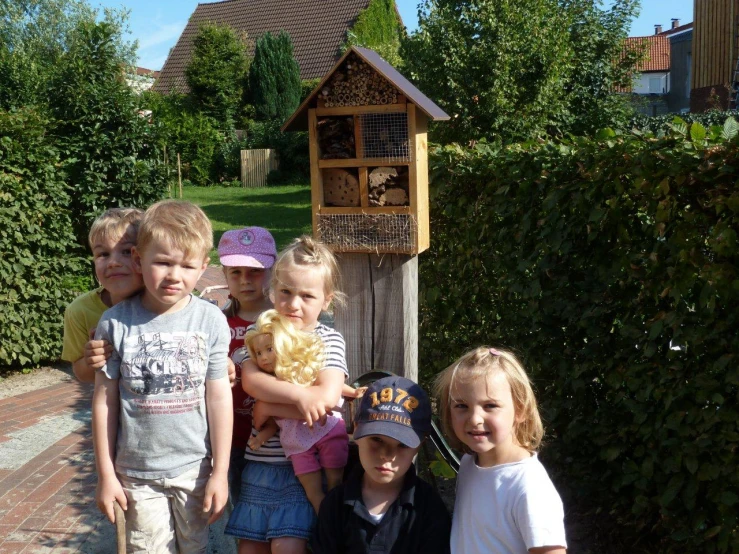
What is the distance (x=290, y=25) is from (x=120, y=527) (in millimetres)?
37920

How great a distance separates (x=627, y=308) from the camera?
3.07m

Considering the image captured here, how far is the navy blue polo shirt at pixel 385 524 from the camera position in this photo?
224 cm

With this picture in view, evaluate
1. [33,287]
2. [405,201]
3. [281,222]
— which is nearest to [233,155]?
[281,222]

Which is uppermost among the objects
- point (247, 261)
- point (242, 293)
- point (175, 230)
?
point (175, 230)

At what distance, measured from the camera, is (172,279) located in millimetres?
2303

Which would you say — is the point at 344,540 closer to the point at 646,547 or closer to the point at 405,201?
the point at 405,201

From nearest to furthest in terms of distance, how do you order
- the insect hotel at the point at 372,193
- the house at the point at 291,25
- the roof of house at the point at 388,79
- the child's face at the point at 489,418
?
the child's face at the point at 489,418, the roof of house at the point at 388,79, the insect hotel at the point at 372,193, the house at the point at 291,25

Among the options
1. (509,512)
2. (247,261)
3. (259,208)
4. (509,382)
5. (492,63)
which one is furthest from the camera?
(259,208)

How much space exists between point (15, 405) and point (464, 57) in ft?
24.7

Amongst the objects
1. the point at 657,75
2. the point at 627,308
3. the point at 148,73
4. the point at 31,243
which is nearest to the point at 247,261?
the point at 627,308

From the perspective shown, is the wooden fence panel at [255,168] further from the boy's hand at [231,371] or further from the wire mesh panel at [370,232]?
the boy's hand at [231,371]

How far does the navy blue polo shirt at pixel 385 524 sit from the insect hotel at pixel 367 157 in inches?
42.6

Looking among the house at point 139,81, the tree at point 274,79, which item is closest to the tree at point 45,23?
the house at point 139,81

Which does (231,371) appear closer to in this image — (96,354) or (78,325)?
(96,354)
